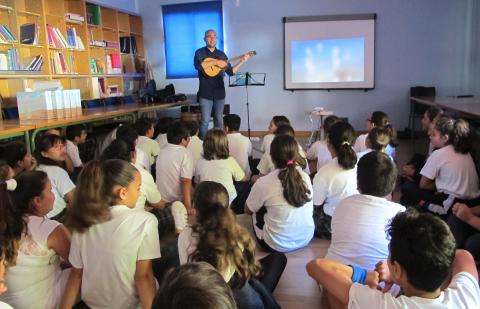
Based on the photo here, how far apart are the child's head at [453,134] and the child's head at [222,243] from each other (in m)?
1.81

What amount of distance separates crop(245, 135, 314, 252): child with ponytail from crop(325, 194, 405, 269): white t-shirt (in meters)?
Result: 0.66

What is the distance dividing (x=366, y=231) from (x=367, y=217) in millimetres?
56

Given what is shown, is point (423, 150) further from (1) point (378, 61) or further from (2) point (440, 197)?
(2) point (440, 197)

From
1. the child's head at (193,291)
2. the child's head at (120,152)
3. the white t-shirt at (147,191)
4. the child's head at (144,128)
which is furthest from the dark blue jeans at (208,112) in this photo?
the child's head at (193,291)

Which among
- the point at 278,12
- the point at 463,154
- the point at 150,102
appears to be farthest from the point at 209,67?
the point at 463,154

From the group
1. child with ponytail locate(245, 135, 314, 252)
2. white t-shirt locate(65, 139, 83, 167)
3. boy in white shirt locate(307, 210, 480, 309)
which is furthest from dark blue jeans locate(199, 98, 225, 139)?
boy in white shirt locate(307, 210, 480, 309)

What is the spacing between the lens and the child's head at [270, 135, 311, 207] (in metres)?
2.41

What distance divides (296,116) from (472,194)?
4921 millimetres

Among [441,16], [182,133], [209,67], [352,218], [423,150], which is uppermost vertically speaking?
[441,16]

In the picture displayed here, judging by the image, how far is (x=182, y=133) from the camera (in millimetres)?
3205

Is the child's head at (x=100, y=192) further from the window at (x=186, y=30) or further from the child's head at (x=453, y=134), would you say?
the window at (x=186, y=30)

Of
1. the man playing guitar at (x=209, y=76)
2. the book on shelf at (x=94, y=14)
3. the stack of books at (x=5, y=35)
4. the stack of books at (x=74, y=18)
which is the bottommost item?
the man playing guitar at (x=209, y=76)

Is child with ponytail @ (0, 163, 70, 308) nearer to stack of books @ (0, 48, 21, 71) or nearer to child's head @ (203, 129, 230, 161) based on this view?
child's head @ (203, 129, 230, 161)

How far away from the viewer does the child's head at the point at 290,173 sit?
2.41 metres
